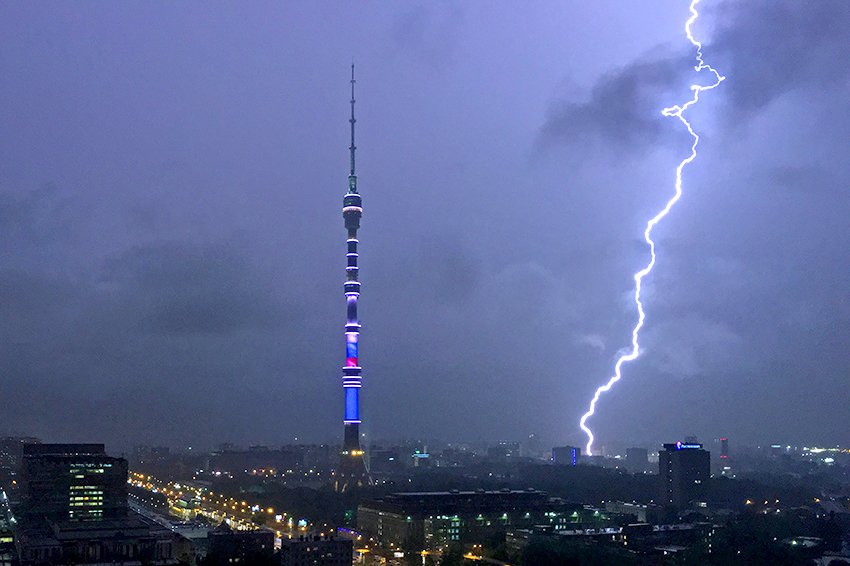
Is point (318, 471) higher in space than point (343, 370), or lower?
lower

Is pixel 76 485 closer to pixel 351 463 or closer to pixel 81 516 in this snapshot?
pixel 81 516

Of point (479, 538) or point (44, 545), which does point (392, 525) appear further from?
point (44, 545)

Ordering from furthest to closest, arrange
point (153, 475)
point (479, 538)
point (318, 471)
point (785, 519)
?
point (318, 471) < point (153, 475) < point (785, 519) < point (479, 538)

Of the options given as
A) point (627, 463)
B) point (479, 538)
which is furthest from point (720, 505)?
point (627, 463)

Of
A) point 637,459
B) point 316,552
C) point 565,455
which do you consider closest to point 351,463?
point 316,552

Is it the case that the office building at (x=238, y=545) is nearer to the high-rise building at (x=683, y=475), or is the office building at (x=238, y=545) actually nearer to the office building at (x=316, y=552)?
the office building at (x=316, y=552)

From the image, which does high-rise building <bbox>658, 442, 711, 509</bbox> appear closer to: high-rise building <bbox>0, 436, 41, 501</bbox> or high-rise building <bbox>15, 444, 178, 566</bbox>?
high-rise building <bbox>15, 444, 178, 566</bbox>

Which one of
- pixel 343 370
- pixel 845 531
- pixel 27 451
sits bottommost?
pixel 845 531
